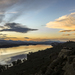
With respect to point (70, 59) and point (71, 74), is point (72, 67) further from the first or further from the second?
point (70, 59)

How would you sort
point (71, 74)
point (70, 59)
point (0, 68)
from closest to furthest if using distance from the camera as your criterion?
point (71, 74) < point (70, 59) < point (0, 68)

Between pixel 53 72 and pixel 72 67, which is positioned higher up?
pixel 72 67

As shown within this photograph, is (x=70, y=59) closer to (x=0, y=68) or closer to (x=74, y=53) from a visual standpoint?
(x=74, y=53)

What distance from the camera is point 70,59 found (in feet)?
90.9

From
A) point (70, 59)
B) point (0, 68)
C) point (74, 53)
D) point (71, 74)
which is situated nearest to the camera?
point (71, 74)

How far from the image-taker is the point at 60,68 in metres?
28.5

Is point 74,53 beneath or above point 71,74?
Result: above

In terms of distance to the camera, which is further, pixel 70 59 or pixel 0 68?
pixel 0 68

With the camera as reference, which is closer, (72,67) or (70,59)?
(72,67)

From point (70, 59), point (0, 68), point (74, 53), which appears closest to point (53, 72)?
point (70, 59)

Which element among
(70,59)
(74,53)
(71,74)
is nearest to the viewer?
(71,74)

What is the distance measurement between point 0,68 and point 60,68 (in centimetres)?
9531

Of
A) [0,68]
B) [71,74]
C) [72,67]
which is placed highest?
[72,67]

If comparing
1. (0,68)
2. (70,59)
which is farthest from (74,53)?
(0,68)
